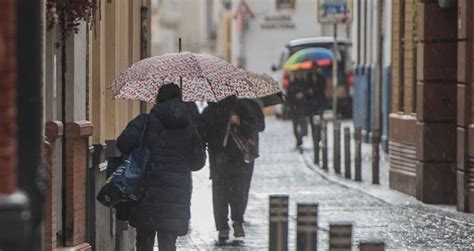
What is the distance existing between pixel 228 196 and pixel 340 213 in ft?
9.53

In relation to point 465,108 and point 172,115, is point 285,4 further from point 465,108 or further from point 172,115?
point 172,115

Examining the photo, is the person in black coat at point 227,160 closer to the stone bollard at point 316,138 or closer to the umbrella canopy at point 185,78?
the umbrella canopy at point 185,78

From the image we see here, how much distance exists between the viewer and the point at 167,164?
11906 millimetres

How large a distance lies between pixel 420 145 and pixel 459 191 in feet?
6.67

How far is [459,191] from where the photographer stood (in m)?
19.0

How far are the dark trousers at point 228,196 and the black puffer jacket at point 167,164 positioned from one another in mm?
4396

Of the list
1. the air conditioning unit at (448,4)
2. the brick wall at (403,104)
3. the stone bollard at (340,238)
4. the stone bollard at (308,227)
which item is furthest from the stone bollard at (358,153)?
the stone bollard at (340,238)

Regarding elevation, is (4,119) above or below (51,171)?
above

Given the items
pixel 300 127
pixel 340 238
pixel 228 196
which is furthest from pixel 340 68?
pixel 340 238

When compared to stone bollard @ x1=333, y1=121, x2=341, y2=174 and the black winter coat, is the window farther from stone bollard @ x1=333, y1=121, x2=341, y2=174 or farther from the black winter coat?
the black winter coat

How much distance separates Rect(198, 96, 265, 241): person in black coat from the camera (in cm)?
1655

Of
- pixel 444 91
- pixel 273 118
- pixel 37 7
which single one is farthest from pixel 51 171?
pixel 273 118

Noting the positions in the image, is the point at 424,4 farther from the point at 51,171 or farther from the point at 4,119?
the point at 4,119

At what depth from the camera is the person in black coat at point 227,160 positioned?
1655 cm
